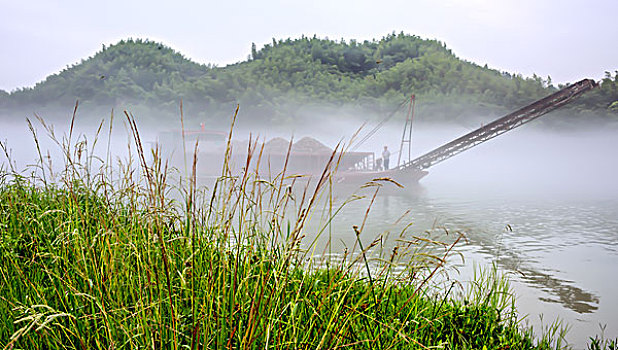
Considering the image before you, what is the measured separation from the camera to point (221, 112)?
14.2 meters

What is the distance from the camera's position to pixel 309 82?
50.4ft

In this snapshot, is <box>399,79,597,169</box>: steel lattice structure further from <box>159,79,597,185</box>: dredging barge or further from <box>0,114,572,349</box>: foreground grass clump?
<box>0,114,572,349</box>: foreground grass clump

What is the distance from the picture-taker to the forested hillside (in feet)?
44.5

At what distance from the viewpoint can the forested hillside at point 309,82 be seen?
13.6 m

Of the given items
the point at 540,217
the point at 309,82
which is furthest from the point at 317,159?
the point at 540,217

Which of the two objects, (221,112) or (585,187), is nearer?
(585,187)

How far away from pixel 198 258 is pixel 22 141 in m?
10.8

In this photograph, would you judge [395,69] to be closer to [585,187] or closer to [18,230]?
[585,187]

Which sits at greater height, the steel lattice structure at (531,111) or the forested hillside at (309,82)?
the forested hillside at (309,82)

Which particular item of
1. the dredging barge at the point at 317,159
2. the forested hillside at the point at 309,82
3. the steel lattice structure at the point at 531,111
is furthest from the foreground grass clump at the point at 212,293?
the forested hillside at the point at 309,82

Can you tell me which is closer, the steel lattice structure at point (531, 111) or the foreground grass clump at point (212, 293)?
the foreground grass clump at point (212, 293)

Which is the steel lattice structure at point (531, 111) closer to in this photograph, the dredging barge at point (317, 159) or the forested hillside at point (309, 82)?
the dredging barge at point (317, 159)

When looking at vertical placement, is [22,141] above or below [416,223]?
above

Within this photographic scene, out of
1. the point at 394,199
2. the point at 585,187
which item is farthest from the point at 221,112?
the point at 585,187
